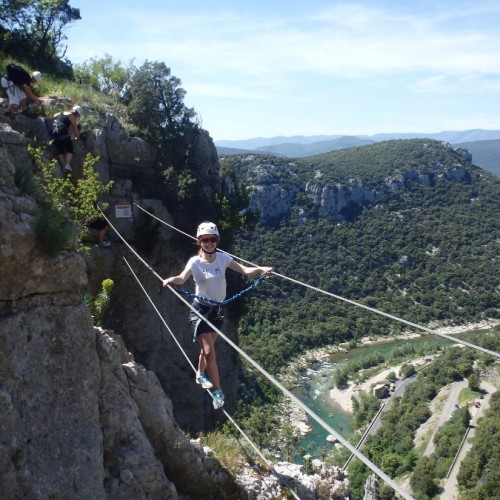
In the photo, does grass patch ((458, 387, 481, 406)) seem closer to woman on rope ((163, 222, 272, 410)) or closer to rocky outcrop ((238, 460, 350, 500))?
rocky outcrop ((238, 460, 350, 500))

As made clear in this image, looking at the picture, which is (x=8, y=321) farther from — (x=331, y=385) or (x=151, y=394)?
(x=331, y=385)

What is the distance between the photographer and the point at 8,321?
4.41 meters

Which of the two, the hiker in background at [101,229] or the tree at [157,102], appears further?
the tree at [157,102]

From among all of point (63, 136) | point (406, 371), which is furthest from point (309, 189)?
point (63, 136)

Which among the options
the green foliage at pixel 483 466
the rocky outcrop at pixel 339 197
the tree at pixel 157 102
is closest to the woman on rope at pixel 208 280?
the tree at pixel 157 102

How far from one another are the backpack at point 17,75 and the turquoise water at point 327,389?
38.5 meters

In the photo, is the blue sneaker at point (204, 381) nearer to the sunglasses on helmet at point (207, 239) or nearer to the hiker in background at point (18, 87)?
the sunglasses on helmet at point (207, 239)

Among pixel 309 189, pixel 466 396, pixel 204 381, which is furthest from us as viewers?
pixel 309 189

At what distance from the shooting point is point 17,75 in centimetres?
1173

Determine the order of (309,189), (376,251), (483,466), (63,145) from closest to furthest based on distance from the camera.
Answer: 1. (63,145)
2. (483,466)
3. (376,251)
4. (309,189)

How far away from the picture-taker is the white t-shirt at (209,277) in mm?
6359

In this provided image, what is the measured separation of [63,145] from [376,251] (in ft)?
286

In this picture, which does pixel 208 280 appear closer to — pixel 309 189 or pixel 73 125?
pixel 73 125

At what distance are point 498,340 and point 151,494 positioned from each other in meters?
66.5
